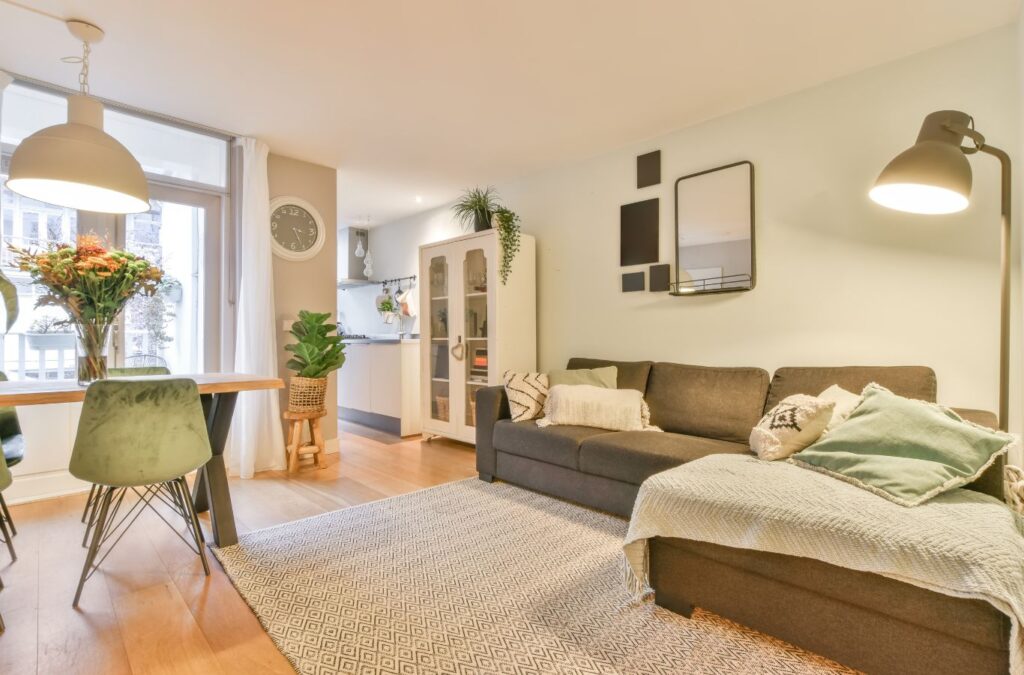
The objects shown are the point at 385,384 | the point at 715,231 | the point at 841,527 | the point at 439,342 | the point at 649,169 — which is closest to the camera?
the point at 841,527

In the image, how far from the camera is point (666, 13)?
2.10 meters

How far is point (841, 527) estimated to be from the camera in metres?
1.36

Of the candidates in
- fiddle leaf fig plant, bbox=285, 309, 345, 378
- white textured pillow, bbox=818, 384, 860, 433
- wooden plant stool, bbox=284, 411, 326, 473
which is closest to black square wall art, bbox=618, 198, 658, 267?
white textured pillow, bbox=818, 384, 860, 433

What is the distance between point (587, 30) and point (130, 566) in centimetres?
309

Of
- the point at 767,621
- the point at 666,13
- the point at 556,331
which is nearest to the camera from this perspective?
the point at 767,621

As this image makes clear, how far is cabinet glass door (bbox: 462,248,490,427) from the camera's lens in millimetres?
3955

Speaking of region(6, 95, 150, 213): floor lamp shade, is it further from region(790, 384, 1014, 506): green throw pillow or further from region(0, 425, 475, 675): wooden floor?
region(790, 384, 1014, 506): green throw pillow

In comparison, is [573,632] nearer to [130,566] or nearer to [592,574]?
[592,574]

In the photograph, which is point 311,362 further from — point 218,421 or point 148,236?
point 148,236

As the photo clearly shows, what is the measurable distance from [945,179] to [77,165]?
3.25m

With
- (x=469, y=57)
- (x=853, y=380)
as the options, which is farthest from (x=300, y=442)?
(x=853, y=380)

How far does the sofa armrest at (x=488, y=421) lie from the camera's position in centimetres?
314

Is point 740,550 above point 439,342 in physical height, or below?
below

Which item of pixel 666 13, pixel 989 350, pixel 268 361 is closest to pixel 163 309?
pixel 268 361
